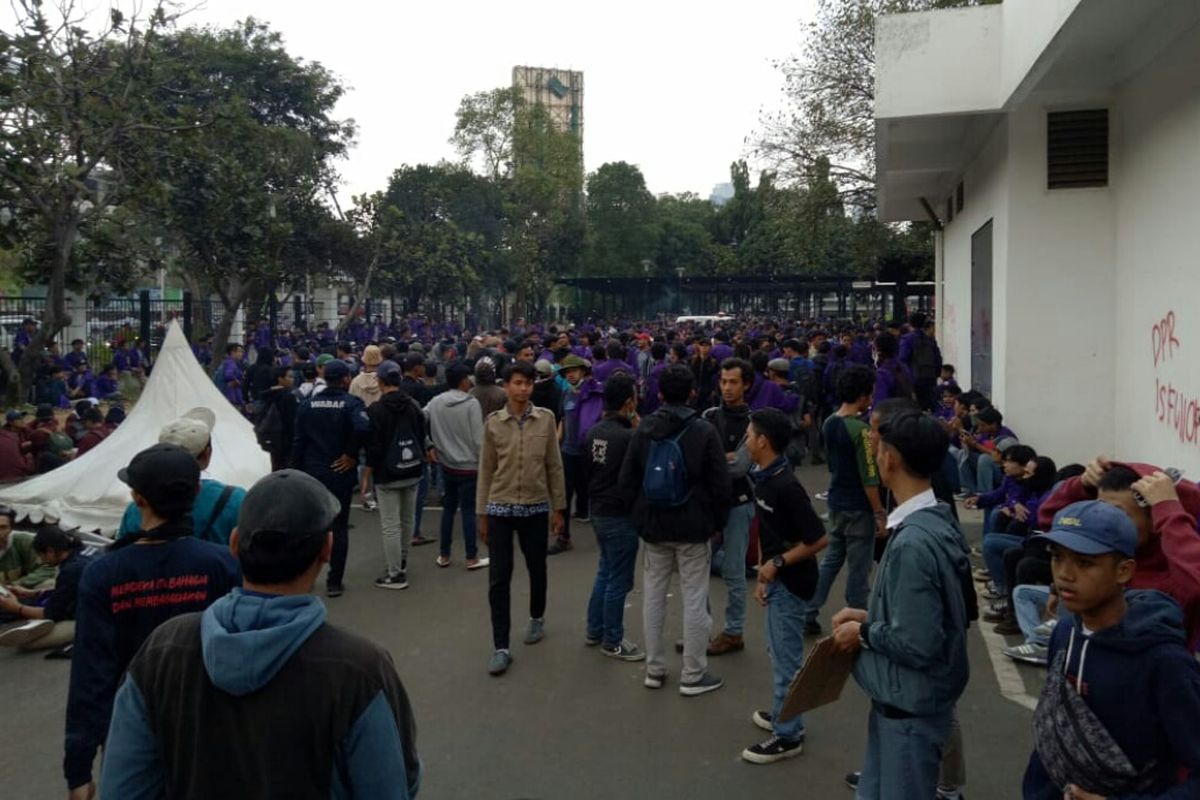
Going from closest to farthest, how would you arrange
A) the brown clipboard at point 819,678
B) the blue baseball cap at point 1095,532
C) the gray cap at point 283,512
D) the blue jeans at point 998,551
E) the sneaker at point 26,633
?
the gray cap at point 283,512, the blue baseball cap at point 1095,532, the brown clipboard at point 819,678, the sneaker at point 26,633, the blue jeans at point 998,551

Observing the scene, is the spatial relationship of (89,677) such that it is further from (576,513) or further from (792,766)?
(576,513)

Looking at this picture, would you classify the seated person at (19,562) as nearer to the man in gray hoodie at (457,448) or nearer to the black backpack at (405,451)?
the black backpack at (405,451)

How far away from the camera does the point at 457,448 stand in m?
8.02

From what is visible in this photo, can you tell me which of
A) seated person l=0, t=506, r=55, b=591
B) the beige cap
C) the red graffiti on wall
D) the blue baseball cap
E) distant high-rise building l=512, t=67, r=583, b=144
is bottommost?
seated person l=0, t=506, r=55, b=591

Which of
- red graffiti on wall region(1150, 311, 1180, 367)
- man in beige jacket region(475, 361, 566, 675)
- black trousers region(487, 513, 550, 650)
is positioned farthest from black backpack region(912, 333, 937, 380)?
black trousers region(487, 513, 550, 650)

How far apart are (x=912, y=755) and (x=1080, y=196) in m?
7.08

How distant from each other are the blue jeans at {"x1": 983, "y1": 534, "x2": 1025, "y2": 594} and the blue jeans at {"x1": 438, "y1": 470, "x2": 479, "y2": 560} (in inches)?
156

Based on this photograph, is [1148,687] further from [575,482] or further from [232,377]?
[232,377]

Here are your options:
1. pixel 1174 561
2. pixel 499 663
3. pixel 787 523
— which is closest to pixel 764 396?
pixel 499 663

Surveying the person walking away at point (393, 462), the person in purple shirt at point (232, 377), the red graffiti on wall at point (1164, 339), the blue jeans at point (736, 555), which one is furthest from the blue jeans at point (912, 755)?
the person in purple shirt at point (232, 377)

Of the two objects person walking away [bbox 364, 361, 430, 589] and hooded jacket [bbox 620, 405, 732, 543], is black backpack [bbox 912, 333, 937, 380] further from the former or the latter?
hooded jacket [bbox 620, 405, 732, 543]

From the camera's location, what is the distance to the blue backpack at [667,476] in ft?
17.5

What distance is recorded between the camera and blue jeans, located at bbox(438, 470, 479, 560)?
8133mm

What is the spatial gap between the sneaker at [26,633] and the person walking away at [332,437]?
1965mm
